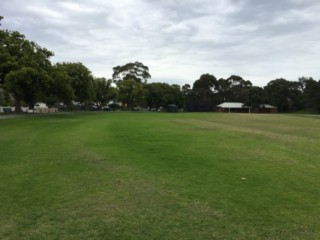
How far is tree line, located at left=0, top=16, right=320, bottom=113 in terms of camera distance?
43719 mm

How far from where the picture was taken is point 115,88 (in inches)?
4028

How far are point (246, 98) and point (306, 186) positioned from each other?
127 metres

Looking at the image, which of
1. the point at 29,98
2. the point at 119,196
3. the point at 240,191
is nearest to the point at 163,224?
the point at 119,196

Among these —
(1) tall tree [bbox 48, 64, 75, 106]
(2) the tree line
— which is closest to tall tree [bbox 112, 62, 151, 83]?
(2) the tree line

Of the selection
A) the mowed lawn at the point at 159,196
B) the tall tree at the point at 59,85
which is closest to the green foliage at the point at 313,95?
the tall tree at the point at 59,85

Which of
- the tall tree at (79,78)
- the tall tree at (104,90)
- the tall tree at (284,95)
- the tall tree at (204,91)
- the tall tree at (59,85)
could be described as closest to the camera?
the tall tree at (59,85)

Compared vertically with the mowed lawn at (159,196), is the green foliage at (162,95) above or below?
above

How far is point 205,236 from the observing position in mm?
4695

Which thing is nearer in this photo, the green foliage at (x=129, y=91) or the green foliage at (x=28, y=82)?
the green foliage at (x=28, y=82)

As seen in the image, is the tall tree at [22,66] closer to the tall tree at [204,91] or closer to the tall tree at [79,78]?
the tall tree at [79,78]

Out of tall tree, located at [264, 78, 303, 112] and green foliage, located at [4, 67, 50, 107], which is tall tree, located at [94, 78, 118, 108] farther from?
tall tree, located at [264, 78, 303, 112]

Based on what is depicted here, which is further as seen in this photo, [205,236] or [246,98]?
[246,98]

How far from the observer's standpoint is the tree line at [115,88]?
43719mm

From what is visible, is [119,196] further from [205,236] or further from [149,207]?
[205,236]
